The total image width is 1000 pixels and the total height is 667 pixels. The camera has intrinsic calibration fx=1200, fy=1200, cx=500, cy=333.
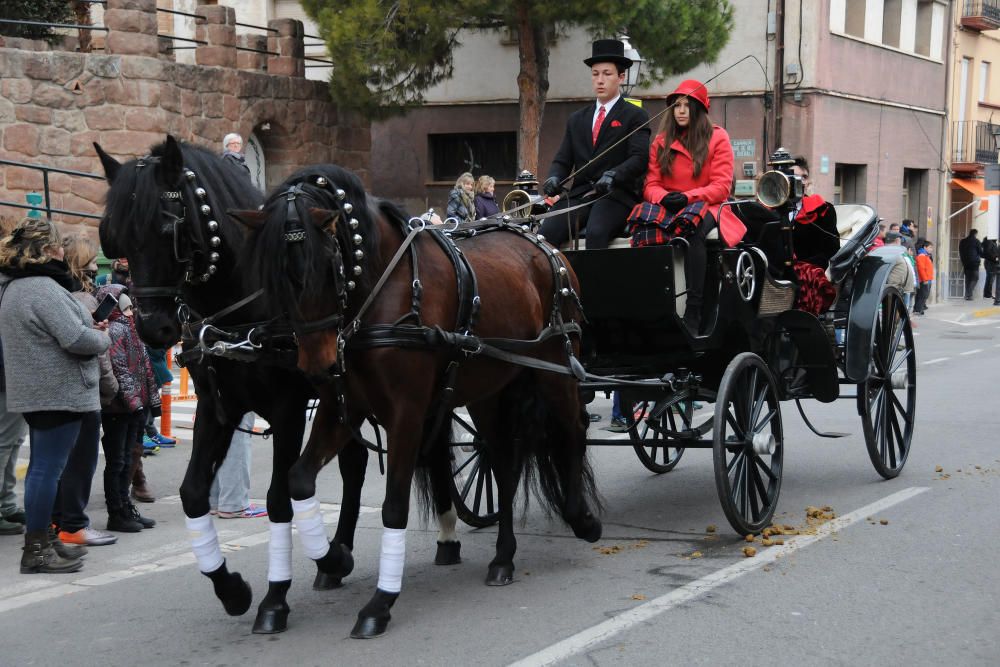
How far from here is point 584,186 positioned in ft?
24.3

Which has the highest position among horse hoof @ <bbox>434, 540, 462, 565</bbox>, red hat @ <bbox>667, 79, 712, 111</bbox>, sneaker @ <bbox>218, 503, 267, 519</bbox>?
red hat @ <bbox>667, 79, 712, 111</bbox>

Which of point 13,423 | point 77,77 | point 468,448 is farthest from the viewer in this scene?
point 77,77

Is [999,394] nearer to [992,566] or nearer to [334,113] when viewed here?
[992,566]

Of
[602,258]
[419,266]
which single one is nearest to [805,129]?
[602,258]

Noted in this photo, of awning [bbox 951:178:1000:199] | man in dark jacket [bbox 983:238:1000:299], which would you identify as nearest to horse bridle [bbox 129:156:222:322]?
man in dark jacket [bbox 983:238:1000:299]

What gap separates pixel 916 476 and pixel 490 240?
3.87 meters

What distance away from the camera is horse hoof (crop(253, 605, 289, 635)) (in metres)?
5.15

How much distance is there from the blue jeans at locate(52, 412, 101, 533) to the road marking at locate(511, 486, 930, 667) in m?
3.27

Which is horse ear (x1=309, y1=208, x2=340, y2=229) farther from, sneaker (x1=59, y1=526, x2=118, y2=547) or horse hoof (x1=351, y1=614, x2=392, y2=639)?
sneaker (x1=59, y1=526, x2=118, y2=547)

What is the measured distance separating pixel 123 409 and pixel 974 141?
29.2 metres

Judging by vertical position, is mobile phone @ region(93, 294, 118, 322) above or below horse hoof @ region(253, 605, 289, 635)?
above

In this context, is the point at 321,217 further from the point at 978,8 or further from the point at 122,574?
the point at 978,8

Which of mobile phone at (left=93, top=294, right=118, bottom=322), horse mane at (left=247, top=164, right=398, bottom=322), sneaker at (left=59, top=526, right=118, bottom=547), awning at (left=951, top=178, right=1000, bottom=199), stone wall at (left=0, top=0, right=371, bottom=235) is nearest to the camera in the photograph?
horse mane at (left=247, top=164, right=398, bottom=322)

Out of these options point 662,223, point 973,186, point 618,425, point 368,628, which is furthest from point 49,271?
point 973,186
